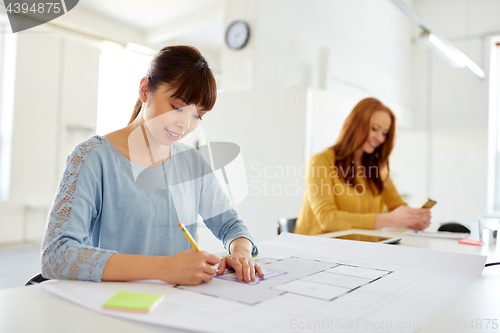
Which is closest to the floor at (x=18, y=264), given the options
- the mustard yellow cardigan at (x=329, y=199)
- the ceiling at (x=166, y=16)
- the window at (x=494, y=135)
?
the mustard yellow cardigan at (x=329, y=199)

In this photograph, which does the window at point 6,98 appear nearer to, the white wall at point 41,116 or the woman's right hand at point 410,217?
the white wall at point 41,116

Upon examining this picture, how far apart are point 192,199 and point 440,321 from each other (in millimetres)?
829

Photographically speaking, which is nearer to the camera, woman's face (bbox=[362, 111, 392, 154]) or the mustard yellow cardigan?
the mustard yellow cardigan

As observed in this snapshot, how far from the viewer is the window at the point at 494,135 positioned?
5148 millimetres

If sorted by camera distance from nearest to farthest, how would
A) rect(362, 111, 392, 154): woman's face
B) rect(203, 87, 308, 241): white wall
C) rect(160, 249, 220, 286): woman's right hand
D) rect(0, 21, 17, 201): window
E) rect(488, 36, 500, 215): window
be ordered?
1. rect(160, 249, 220, 286): woman's right hand
2. rect(362, 111, 392, 154): woman's face
3. rect(203, 87, 308, 241): white wall
4. rect(0, 21, 17, 201): window
5. rect(488, 36, 500, 215): window

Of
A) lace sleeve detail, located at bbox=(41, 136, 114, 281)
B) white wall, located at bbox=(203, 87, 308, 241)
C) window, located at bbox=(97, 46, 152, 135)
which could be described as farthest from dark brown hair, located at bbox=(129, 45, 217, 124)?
window, located at bbox=(97, 46, 152, 135)

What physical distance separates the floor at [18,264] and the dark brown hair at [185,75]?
229 cm

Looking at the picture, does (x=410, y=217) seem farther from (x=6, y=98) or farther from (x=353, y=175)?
(x=6, y=98)

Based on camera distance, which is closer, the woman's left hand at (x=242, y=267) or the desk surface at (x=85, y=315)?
the desk surface at (x=85, y=315)

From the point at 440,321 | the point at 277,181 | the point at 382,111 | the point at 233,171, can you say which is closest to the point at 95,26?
the point at 233,171

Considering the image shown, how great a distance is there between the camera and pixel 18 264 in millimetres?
3383

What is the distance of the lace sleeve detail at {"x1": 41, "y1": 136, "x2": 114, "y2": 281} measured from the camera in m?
0.75

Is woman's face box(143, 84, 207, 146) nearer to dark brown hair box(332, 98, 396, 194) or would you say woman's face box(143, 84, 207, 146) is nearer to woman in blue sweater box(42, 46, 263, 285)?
woman in blue sweater box(42, 46, 263, 285)

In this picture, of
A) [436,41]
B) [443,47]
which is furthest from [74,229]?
[443,47]
